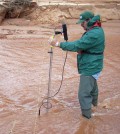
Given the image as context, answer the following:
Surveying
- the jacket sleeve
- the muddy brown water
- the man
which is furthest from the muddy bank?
the jacket sleeve

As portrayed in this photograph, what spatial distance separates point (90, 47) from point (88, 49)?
0.20 ft

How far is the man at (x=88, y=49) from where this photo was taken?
5.14m

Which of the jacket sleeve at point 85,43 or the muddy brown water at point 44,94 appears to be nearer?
the jacket sleeve at point 85,43

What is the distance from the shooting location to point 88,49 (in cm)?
524

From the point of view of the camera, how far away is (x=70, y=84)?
24.6ft

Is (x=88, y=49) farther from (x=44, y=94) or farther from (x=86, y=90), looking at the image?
(x=44, y=94)

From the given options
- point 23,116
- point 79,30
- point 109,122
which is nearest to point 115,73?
point 109,122

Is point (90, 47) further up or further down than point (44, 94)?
further up

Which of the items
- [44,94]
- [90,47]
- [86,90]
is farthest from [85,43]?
[44,94]

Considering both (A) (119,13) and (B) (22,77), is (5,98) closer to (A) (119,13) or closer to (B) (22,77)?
(B) (22,77)

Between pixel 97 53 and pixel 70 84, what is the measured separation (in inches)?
91.2

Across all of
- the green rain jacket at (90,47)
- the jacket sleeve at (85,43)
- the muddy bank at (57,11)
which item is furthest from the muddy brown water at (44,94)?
the muddy bank at (57,11)

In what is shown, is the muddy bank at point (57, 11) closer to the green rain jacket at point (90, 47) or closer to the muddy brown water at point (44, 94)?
the muddy brown water at point (44, 94)

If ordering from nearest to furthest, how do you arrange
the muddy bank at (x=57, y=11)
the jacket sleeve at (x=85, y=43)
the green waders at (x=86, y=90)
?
the jacket sleeve at (x=85, y=43), the green waders at (x=86, y=90), the muddy bank at (x=57, y=11)
